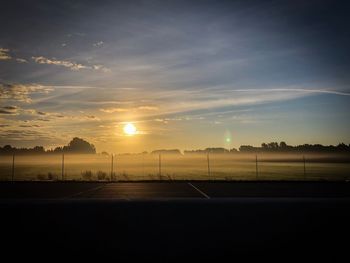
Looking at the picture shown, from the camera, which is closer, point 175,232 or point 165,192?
point 175,232

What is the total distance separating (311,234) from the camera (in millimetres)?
7855

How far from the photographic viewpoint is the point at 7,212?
978 centimetres

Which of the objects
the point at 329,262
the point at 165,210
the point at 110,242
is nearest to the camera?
A: the point at 329,262

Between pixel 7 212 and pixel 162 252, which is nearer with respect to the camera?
pixel 162 252

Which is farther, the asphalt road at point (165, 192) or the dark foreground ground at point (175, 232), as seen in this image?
the asphalt road at point (165, 192)

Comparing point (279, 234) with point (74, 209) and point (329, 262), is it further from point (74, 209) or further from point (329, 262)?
point (74, 209)

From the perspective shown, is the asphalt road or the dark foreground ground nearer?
the dark foreground ground

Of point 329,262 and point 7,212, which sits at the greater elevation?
point 7,212

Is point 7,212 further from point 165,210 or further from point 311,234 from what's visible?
point 311,234

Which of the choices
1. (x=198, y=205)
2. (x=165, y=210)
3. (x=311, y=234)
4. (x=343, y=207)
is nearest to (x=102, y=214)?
(x=165, y=210)

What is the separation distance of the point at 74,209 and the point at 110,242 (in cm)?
377

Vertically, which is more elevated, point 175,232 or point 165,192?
point 165,192

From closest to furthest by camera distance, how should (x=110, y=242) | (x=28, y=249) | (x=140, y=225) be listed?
(x=28, y=249), (x=110, y=242), (x=140, y=225)


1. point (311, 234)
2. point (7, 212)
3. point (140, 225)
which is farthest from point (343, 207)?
point (7, 212)
